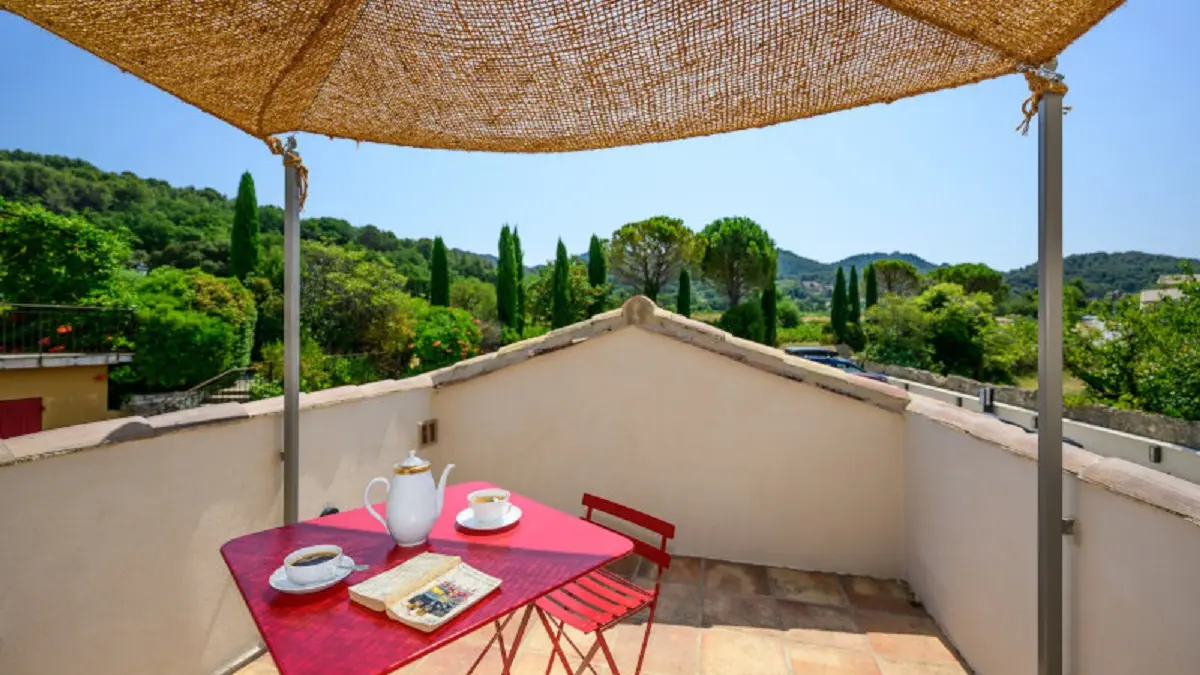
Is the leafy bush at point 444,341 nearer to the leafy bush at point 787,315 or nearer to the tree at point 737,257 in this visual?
the tree at point 737,257

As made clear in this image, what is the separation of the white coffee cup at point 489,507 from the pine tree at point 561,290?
21524 millimetres

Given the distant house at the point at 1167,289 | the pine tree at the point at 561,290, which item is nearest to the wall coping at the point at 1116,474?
the distant house at the point at 1167,289

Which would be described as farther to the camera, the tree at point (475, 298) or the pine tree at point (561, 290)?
the tree at point (475, 298)

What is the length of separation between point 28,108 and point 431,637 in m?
38.3

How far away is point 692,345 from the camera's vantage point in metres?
3.35

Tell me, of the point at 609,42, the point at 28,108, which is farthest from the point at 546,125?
the point at 28,108

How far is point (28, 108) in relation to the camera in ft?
82.1

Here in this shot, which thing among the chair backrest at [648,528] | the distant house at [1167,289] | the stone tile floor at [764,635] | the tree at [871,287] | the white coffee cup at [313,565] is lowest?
the stone tile floor at [764,635]

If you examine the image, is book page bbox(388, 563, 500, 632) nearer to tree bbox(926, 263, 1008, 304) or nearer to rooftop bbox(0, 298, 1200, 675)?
rooftop bbox(0, 298, 1200, 675)

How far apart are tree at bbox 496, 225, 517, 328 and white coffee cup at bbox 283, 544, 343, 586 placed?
21.4m

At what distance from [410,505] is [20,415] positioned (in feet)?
48.4

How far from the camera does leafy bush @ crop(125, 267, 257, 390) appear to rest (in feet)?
40.5

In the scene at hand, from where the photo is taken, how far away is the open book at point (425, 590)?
121 cm

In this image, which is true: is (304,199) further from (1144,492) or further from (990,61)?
(1144,492)
